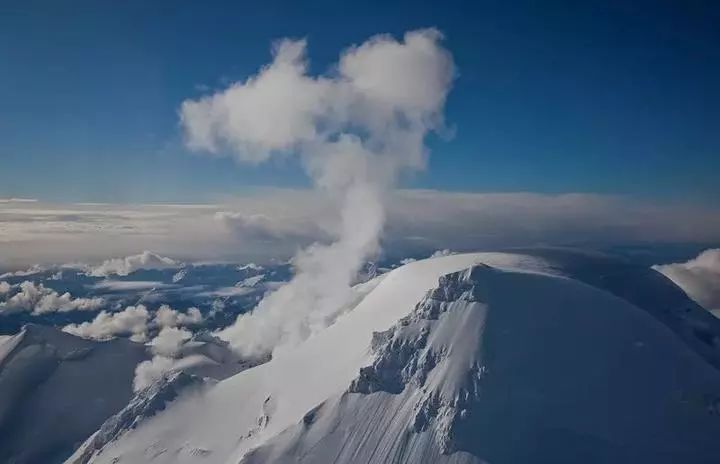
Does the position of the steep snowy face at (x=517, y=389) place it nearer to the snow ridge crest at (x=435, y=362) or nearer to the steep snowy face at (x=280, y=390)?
the snow ridge crest at (x=435, y=362)

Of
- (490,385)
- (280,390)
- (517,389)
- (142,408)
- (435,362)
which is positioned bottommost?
(142,408)

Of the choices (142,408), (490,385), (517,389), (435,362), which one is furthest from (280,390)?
(517,389)

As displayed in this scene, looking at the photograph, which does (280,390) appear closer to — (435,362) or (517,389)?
(435,362)

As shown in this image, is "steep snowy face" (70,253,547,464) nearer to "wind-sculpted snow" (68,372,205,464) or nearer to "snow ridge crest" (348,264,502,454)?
"wind-sculpted snow" (68,372,205,464)

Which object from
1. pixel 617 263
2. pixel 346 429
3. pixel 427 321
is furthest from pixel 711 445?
pixel 617 263

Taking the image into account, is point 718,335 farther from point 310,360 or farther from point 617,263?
point 310,360

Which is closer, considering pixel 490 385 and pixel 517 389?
pixel 517 389

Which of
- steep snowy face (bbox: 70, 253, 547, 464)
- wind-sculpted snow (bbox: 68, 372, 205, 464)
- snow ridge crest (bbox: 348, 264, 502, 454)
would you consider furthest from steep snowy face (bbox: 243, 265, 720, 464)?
wind-sculpted snow (bbox: 68, 372, 205, 464)
